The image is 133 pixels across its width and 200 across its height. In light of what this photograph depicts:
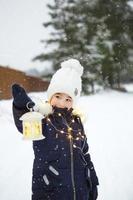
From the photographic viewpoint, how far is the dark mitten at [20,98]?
3.02m

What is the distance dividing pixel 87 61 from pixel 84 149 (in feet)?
79.7

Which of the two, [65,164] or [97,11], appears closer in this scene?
[65,164]

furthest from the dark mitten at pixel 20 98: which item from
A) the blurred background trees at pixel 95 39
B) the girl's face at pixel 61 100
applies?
the blurred background trees at pixel 95 39

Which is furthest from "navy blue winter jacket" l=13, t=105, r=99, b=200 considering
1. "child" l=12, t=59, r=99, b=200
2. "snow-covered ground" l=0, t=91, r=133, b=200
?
"snow-covered ground" l=0, t=91, r=133, b=200

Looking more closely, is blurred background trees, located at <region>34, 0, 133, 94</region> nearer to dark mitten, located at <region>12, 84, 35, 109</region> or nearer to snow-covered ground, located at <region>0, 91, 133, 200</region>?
snow-covered ground, located at <region>0, 91, 133, 200</region>

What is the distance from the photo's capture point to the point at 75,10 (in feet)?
93.9

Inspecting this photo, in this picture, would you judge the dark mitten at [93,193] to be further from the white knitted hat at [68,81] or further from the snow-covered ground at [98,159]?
the snow-covered ground at [98,159]

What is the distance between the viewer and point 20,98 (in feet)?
9.95

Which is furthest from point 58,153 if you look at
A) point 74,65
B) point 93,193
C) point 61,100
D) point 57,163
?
point 74,65

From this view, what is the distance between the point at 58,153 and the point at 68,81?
69 centimetres

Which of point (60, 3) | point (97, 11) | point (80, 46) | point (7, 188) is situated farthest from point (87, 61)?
point (7, 188)

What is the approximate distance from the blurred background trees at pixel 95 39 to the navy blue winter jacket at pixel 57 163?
23.6m

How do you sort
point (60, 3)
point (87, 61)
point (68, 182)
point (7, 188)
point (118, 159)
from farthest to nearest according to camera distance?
point (60, 3), point (87, 61), point (118, 159), point (7, 188), point (68, 182)

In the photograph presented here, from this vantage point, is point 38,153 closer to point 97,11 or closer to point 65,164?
point 65,164
